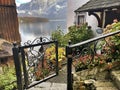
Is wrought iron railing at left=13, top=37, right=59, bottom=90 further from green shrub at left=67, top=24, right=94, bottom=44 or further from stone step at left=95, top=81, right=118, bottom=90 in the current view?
green shrub at left=67, top=24, right=94, bottom=44

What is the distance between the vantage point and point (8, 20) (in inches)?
411

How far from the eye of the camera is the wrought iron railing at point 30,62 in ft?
13.6

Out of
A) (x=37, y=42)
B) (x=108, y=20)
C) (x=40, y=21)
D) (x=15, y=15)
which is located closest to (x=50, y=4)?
(x=40, y=21)

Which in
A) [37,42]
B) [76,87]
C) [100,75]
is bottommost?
[76,87]

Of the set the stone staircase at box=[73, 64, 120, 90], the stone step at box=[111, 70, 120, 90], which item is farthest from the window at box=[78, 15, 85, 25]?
the stone step at box=[111, 70, 120, 90]

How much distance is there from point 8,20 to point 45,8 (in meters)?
29.1

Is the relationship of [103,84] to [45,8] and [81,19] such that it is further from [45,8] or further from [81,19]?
[45,8]

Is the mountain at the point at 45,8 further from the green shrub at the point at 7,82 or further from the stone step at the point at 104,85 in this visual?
the stone step at the point at 104,85

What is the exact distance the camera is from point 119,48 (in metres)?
4.48

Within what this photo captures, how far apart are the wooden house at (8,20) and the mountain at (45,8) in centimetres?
2503

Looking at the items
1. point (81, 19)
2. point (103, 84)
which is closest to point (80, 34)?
point (81, 19)

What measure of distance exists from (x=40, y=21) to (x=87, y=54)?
21.2 m

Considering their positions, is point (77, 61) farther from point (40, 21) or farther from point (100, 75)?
point (40, 21)

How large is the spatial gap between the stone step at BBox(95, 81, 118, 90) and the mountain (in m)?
31.6
